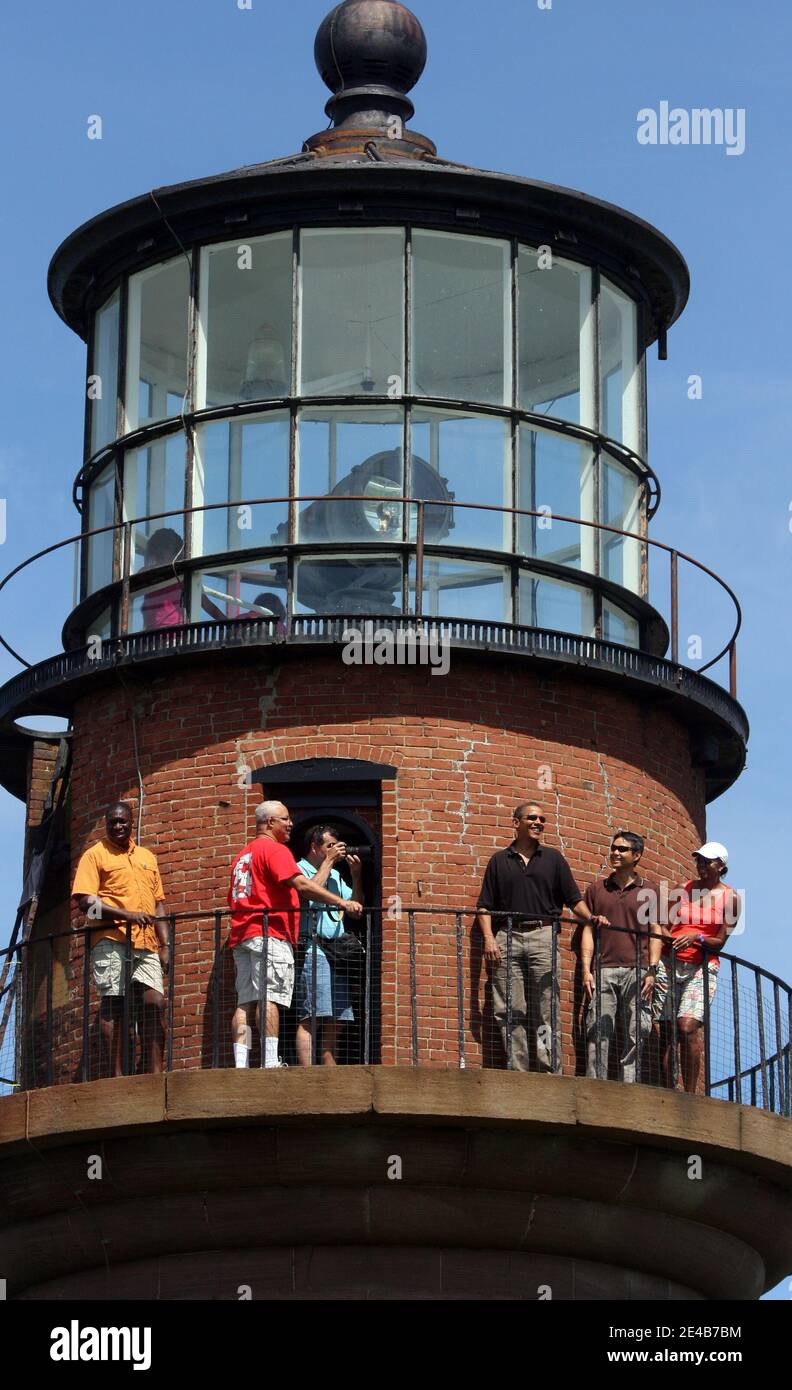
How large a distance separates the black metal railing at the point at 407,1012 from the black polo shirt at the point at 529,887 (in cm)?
17

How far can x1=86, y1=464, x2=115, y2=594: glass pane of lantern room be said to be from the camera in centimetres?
2759

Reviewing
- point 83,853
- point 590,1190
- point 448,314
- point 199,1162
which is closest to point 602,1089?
point 590,1190

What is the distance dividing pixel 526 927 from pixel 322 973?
4.86ft

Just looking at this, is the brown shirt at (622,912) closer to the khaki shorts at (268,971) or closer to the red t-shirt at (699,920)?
the red t-shirt at (699,920)

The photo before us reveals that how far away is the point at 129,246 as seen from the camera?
28.0 meters

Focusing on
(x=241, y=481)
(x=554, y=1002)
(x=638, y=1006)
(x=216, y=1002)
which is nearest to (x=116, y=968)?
(x=216, y=1002)

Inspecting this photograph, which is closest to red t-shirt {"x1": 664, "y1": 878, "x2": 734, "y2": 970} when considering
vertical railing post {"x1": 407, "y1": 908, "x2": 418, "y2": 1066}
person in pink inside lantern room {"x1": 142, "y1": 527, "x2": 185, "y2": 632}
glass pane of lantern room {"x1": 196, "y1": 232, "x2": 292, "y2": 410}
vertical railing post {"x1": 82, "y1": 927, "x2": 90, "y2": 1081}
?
vertical railing post {"x1": 407, "y1": 908, "x2": 418, "y2": 1066}

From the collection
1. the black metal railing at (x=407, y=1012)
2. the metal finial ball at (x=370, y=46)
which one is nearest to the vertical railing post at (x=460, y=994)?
the black metal railing at (x=407, y=1012)

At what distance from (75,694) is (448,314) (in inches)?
163

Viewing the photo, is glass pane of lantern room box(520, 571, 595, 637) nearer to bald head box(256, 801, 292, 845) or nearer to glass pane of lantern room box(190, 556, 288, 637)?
glass pane of lantern room box(190, 556, 288, 637)

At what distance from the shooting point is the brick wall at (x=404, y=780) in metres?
25.1

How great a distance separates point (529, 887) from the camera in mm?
24719
